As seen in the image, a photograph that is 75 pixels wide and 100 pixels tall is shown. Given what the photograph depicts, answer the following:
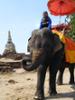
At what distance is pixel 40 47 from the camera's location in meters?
9.98

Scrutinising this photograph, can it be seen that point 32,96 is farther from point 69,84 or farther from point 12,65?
point 12,65

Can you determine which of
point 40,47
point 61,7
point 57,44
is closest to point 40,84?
point 40,47

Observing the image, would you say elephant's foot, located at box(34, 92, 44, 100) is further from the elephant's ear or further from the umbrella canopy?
the umbrella canopy

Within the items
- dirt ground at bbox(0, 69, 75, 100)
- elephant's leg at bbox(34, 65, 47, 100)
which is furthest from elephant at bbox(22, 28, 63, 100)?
dirt ground at bbox(0, 69, 75, 100)

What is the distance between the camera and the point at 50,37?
1037 cm

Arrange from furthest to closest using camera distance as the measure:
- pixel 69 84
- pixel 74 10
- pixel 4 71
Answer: pixel 4 71
pixel 74 10
pixel 69 84

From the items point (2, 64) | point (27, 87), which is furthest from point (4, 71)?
point (27, 87)

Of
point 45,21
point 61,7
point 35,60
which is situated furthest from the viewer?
point 61,7

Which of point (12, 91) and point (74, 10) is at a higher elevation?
point (74, 10)

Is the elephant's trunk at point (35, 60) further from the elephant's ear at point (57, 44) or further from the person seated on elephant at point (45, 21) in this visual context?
the person seated on elephant at point (45, 21)

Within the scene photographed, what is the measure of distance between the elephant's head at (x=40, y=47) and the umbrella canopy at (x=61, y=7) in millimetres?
3940

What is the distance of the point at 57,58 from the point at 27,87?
5.07ft

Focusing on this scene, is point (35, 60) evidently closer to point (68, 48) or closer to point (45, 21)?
point (45, 21)

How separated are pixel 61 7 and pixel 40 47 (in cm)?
472
